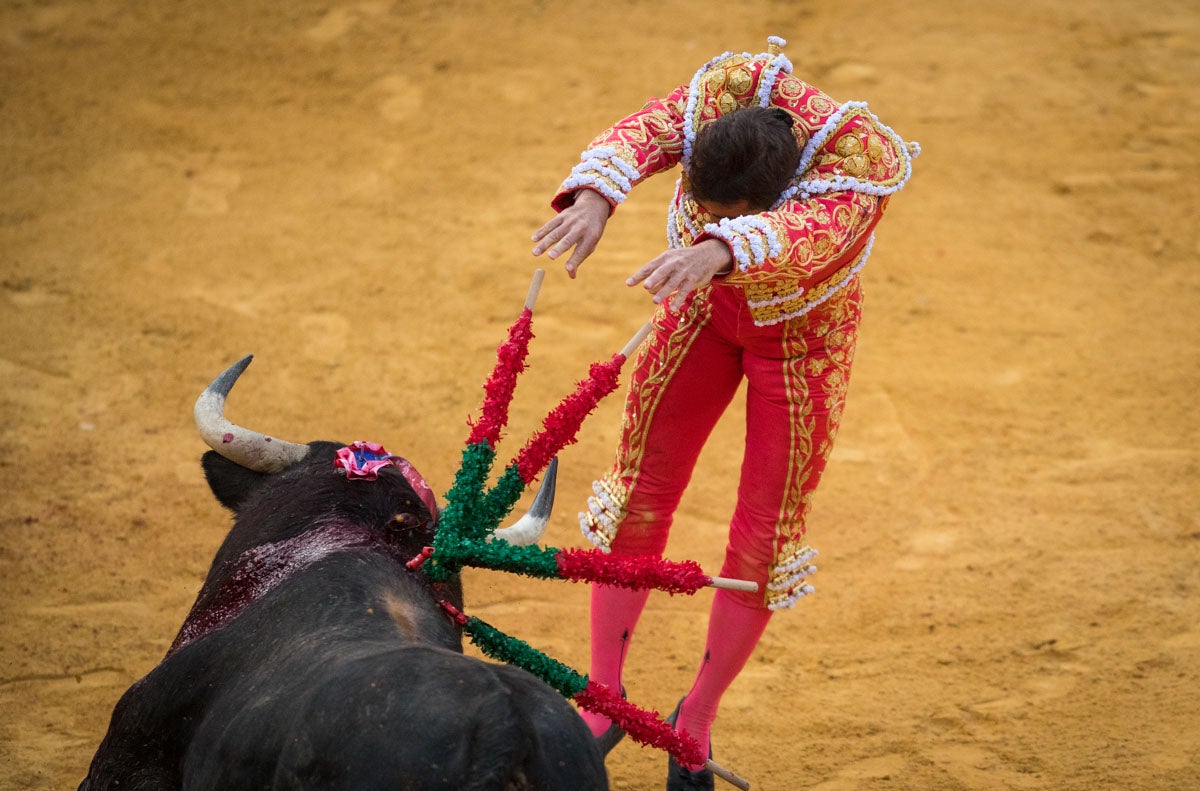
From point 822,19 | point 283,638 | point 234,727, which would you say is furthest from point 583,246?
point 822,19

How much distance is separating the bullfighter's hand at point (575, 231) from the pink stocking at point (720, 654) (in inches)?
42.5

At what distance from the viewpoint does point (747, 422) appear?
288 centimetres

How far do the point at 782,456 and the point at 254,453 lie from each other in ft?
4.02

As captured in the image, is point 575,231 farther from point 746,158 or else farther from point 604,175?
point 746,158

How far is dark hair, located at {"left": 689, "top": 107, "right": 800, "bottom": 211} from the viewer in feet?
8.11

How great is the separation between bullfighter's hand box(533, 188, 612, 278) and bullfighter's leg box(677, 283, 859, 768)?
0.56 meters

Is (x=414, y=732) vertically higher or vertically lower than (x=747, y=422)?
higher

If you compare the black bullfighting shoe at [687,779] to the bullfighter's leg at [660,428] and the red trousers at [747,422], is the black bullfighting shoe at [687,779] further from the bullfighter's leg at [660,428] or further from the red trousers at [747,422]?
the red trousers at [747,422]

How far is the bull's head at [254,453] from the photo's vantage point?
272 cm

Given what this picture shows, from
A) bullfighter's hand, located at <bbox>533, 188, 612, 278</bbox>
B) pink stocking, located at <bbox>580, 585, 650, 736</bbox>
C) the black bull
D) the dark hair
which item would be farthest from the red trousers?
the black bull

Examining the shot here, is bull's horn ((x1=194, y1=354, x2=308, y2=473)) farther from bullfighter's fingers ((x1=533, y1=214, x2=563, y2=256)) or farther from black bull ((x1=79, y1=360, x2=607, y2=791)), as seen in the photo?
bullfighter's fingers ((x1=533, y1=214, x2=563, y2=256))

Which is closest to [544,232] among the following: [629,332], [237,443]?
[237,443]

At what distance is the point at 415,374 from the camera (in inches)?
197

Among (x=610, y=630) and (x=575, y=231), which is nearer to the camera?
(x=575, y=231)
